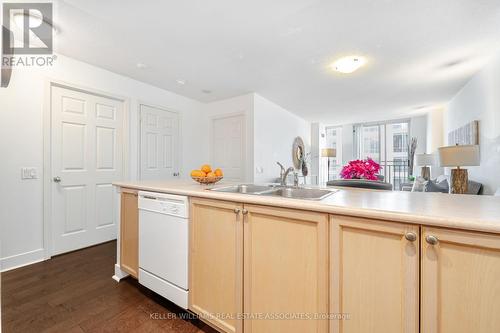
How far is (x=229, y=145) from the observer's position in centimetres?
417

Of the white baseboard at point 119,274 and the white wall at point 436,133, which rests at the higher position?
the white wall at point 436,133

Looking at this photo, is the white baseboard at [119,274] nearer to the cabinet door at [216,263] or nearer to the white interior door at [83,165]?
the cabinet door at [216,263]

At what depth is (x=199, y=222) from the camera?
136cm

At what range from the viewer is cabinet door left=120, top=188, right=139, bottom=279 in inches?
69.4

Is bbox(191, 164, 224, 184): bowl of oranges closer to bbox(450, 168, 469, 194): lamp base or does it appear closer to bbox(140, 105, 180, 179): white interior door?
bbox(140, 105, 180, 179): white interior door

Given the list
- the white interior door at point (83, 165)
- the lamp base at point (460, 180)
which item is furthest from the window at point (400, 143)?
the white interior door at point (83, 165)

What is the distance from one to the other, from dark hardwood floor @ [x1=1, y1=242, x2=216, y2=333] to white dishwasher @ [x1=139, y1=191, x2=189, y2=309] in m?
0.15

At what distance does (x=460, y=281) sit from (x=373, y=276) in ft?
0.85

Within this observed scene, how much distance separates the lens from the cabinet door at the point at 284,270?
0.96m

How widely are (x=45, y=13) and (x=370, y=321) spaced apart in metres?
3.08

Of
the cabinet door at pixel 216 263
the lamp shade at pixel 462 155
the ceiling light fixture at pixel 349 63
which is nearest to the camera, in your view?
the cabinet door at pixel 216 263

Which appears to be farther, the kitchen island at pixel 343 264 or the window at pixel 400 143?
the window at pixel 400 143

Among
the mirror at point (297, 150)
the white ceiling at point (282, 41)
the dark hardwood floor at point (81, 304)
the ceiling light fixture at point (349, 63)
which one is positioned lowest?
the dark hardwood floor at point (81, 304)
